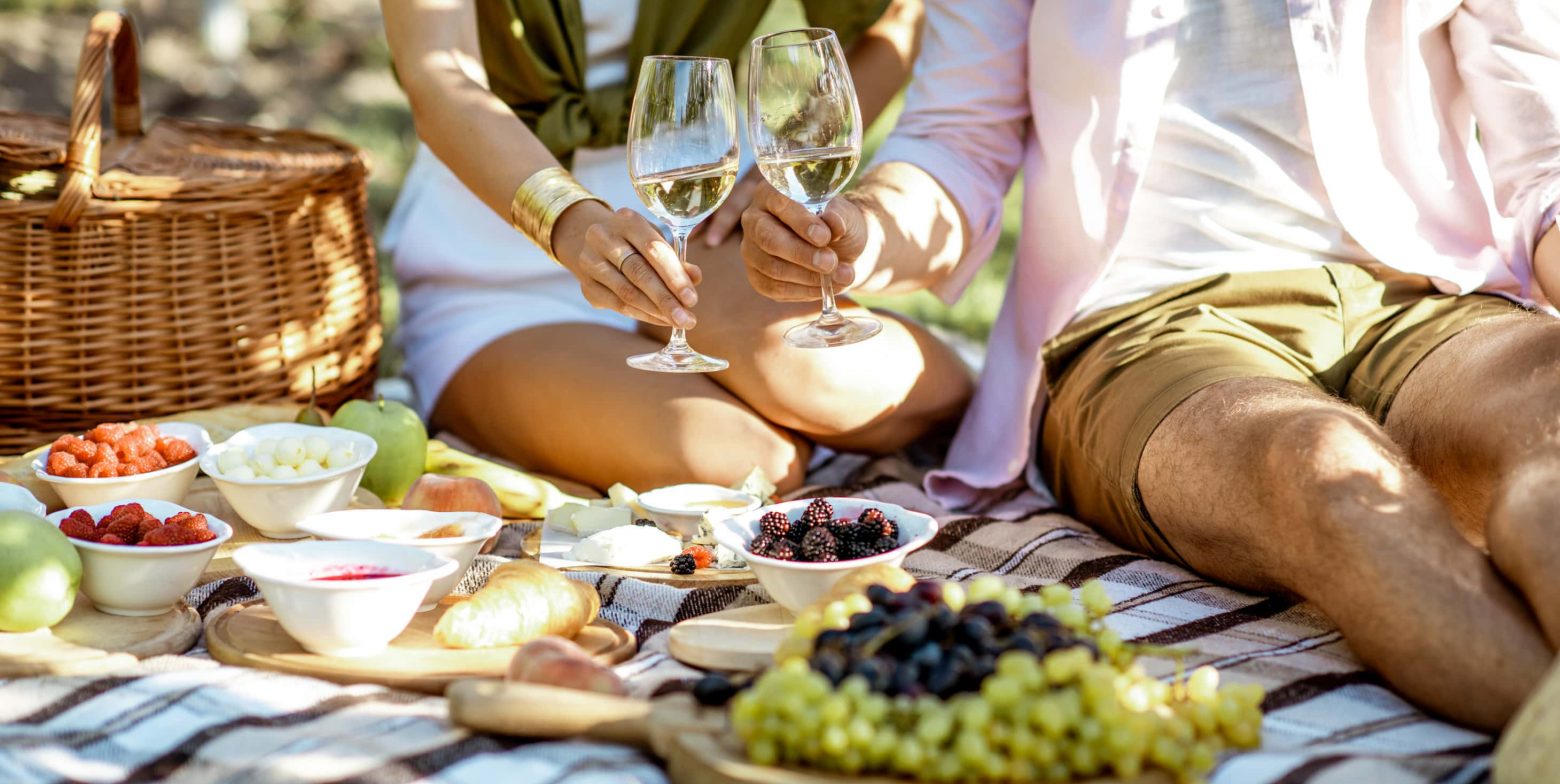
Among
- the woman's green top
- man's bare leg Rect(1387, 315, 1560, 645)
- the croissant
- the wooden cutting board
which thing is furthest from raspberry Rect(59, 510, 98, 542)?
man's bare leg Rect(1387, 315, 1560, 645)

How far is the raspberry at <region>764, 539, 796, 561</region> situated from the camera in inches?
72.6

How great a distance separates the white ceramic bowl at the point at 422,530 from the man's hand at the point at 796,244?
57cm

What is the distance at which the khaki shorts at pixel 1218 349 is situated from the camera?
7.32 ft

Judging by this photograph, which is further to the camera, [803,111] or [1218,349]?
[1218,349]

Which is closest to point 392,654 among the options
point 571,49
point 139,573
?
point 139,573

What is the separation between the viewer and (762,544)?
1870 mm

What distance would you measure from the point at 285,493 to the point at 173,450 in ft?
0.72

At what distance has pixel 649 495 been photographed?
242cm

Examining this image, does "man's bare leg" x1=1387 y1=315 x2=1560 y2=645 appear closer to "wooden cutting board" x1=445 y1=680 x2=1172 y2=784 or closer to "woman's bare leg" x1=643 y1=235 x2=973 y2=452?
"wooden cutting board" x1=445 y1=680 x2=1172 y2=784

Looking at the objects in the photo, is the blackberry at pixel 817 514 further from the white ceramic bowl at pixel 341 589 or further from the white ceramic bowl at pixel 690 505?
the white ceramic bowl at pixel 341 589

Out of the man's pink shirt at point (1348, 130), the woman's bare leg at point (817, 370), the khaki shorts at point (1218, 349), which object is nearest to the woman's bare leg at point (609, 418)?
the woman's bare leg at point (817, 370)

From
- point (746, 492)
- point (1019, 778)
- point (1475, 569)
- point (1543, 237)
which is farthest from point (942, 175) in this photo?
point (1019, 778)

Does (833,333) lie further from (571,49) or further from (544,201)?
(571,49)

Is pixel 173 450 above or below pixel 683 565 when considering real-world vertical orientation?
above
